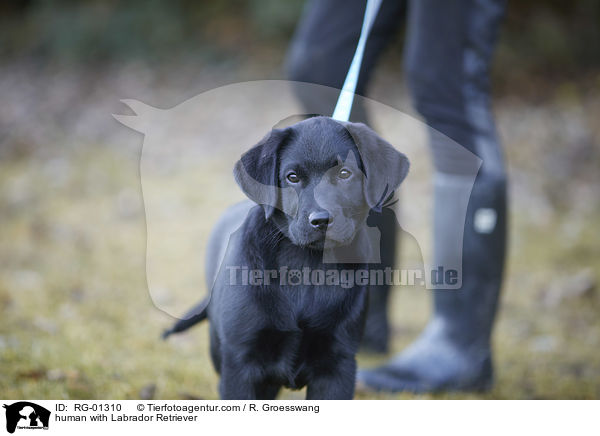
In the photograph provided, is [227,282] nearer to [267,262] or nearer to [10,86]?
[267,262]

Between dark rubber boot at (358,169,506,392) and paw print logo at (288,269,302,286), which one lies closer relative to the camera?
paw print logo at (288,269,302,286)

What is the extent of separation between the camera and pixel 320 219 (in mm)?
1309

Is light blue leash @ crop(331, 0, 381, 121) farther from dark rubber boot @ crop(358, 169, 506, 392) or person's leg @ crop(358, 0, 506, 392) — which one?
dark rubber boot @ crop(358, 169, 506, 392)

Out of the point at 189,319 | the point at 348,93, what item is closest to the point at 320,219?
the point at 348,93

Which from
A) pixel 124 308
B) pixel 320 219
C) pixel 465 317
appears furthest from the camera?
pixel 124 308

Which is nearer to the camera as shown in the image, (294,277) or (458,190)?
(294,277)

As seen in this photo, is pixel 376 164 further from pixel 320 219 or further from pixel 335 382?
pixel 335 382

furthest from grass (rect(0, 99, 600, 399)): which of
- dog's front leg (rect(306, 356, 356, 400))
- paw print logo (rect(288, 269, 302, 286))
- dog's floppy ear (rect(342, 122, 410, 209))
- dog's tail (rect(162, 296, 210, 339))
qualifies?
dog's floppy ear (rect(342, 122, 410, 209))

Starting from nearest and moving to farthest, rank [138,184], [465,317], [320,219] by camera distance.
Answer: [320,219] → [465,317] → [138,184]

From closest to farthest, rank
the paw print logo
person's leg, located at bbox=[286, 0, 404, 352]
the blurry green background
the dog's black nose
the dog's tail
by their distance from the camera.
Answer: the dog's black nose, the paw print logo, the dog's tail, person's leg, located at bbox=[286, 0, 404, 352], the blurry green background

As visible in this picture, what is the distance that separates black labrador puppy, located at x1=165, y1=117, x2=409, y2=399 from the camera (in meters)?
1.35

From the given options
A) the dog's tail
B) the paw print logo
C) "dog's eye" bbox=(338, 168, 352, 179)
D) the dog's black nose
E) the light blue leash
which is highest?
the light blue leash

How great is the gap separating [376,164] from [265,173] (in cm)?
25

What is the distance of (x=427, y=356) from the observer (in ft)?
7.42
